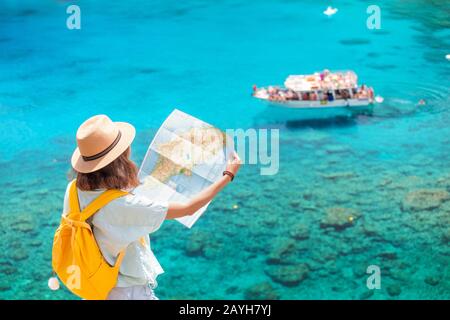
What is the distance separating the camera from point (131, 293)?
179 centimetres

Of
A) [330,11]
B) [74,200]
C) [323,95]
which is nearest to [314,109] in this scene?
[323,95]

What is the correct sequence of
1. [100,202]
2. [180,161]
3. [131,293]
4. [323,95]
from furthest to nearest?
[323,95], [180,161], [131,293], [100,202]

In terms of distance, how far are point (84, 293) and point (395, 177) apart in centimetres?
469

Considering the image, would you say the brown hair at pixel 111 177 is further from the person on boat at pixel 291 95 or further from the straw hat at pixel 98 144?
the person on boat at pixel 291 95

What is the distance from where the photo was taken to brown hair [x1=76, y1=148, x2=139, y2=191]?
64.1 inches

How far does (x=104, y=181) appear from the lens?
1.63 m

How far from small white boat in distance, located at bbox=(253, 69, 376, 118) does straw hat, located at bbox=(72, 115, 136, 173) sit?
5460 millimetres

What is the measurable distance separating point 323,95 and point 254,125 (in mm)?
853

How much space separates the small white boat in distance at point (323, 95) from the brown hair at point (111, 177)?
18.1 feet

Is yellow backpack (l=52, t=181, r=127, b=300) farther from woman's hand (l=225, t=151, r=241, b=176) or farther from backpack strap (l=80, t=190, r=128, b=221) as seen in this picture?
woman's hand (l=225, t=151, r=241, b=176)

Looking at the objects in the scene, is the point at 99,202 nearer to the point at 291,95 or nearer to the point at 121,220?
the point at 121,220

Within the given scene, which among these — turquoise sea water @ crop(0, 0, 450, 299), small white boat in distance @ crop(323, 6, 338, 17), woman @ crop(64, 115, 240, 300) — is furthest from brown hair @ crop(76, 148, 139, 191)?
small white boat in distance @ crop(323, 6, 338, 17)
